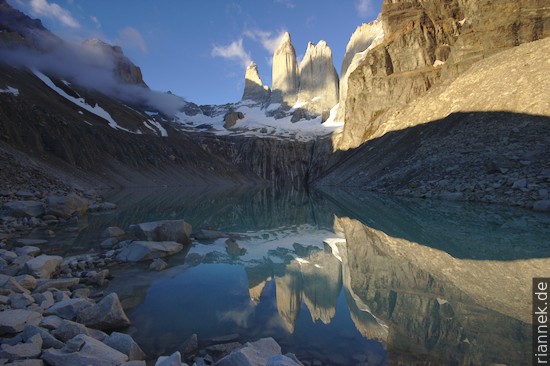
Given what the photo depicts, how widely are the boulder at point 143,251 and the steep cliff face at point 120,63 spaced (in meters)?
→ 155

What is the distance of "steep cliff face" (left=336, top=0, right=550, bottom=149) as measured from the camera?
4391 cm

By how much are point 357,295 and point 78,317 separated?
5.33m

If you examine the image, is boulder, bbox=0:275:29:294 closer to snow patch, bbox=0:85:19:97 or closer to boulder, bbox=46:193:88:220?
boulder, bbox=46:193:88:220

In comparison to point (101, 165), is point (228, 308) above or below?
below

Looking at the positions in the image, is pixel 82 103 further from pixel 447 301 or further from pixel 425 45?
pixel 447 301

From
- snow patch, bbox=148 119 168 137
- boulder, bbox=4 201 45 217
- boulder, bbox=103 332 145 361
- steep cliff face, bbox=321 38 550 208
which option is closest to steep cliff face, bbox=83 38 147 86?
snow patch, bbox=148 119 168 137

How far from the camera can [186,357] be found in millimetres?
4883

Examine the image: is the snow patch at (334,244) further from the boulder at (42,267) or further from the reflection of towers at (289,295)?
the boulder at (42,267)

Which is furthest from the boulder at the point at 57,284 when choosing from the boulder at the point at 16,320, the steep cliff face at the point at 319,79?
the steep cliff face at the point at 319,79

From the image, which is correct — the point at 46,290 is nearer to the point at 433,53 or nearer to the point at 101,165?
the point at 101,165

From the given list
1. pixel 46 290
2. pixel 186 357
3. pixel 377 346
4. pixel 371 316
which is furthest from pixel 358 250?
pixel 46 290

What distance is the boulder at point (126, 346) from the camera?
15.0 ft

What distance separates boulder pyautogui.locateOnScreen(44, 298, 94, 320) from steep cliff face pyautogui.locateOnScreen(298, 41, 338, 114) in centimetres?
15258

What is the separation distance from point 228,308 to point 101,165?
6107cm
